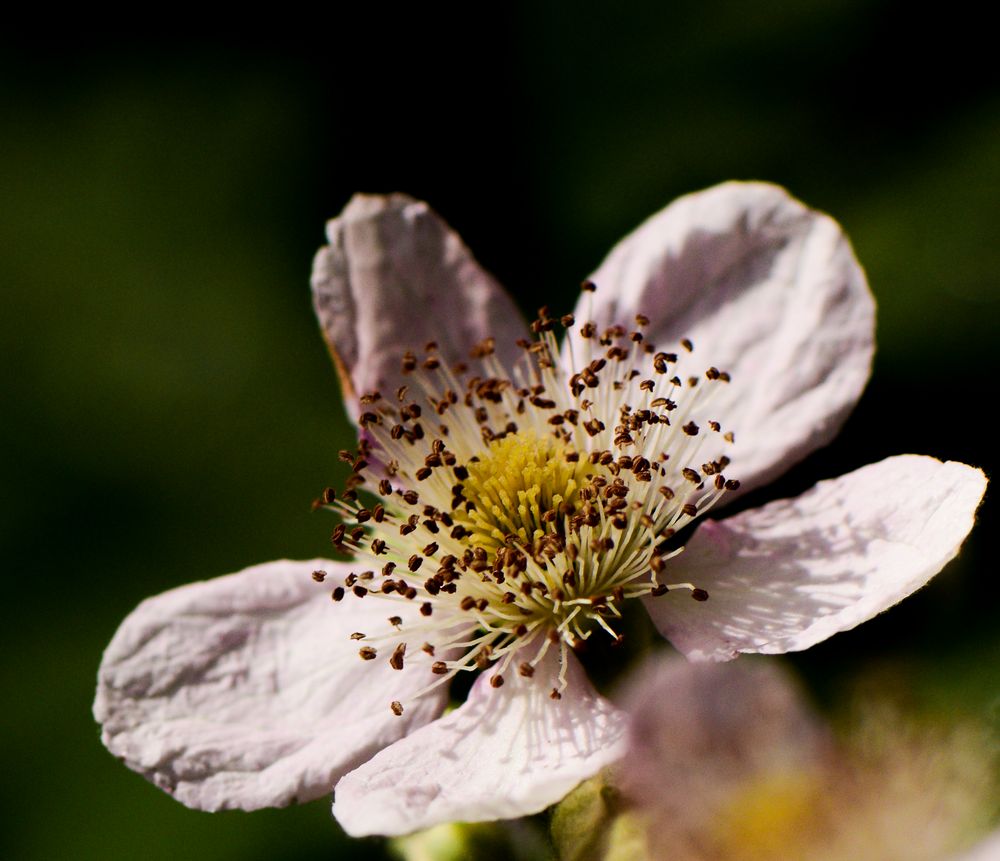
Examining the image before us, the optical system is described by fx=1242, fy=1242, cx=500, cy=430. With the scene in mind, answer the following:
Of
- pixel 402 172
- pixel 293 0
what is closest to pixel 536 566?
pixel 402 172

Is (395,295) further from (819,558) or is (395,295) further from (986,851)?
(986,851)

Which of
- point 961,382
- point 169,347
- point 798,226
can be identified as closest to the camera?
point 798,226

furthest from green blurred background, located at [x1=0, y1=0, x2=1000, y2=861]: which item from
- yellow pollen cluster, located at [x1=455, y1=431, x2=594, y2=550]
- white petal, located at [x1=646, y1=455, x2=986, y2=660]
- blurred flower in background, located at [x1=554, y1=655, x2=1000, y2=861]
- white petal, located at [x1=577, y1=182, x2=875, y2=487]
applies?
blurred flower in background, located at [x1=554, y1=655, x2=1000, y2=861]

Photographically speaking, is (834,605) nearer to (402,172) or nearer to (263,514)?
(263,514)

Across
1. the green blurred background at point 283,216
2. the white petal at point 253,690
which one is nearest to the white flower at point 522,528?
the white petal at point 253,690

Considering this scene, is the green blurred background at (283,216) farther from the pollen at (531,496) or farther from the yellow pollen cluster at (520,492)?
the yellow pollen cluster at (520,492)

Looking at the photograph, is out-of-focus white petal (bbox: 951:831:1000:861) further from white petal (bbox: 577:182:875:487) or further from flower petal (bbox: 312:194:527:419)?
flower petal (bbox: 312:194:527:419)

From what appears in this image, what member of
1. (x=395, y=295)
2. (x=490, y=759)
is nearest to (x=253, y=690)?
(x=490, y=759)
